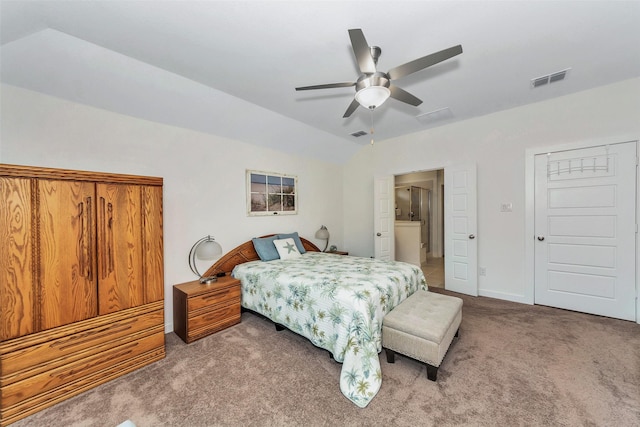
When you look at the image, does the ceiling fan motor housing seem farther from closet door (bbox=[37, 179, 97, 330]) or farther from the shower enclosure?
the shower enclosure

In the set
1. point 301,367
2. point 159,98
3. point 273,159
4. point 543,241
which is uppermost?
point 159,98

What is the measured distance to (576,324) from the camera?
275cm

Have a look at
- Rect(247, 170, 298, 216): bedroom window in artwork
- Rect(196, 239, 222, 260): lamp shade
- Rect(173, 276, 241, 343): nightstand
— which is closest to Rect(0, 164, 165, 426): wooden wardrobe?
Rect(173, 276, 241, 343): nightstand

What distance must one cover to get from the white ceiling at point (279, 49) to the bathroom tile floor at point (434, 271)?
3072mm

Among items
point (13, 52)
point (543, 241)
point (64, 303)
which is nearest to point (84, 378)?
point (64, 303)

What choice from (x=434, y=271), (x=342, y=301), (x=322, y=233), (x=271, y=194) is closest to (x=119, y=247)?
(x=342, y=301)

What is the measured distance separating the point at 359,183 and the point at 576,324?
12.4 ft

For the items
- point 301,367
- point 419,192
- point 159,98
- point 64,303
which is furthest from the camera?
point 419,192

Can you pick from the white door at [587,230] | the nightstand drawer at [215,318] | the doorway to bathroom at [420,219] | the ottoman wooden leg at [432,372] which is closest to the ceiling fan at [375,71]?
the ottoman wooden leg at [432,372]

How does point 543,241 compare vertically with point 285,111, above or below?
below

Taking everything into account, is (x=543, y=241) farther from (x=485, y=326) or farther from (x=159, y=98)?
(x=159, y=98)

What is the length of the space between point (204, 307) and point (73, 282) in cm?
114

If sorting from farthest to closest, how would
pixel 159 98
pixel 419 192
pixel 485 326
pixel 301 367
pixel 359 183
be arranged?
pixel 419 192 < pixel 359 183 < pixel 485 326 < pixel 159 98 < pixel 301 367

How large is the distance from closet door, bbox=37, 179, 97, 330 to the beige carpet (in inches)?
25.6
